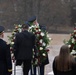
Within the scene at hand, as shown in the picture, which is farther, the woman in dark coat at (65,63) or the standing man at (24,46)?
the standing man at (24,46)

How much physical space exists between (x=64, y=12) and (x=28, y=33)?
1889 inches

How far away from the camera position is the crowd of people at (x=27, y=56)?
5938 mm

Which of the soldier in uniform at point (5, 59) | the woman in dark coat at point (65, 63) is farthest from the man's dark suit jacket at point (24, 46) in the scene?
the woman in dark coat at point (65, 63)

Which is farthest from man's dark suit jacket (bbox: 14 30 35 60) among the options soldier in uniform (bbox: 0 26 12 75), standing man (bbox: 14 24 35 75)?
soldier in uniform (bbox: 0 26 12 75)

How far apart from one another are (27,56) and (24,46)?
28cm

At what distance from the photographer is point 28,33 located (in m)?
9.34

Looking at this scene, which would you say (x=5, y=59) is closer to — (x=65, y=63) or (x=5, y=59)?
(x=5, y=59)

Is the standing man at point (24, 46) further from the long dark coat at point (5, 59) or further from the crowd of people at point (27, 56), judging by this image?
the long dark coat at point (5, 59)

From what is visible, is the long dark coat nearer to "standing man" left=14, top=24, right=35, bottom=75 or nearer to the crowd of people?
the crowd of people

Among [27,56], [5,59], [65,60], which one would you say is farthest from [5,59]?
[65,60]

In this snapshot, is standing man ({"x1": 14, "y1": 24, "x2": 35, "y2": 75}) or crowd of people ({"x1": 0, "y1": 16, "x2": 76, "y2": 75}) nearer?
crowd of people ({"x1": 0, "y1": 16, "x2": 76, "y2": 75})

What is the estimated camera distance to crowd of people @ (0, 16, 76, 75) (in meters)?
5.94

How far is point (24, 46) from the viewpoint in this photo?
9266 millimetres

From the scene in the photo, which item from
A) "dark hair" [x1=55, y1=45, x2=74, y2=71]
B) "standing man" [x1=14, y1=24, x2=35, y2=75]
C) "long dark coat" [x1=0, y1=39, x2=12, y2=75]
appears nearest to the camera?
"dark hair" [x1=55, y1=45, x2=74, y2=71]
